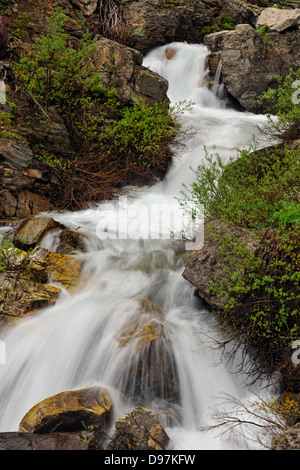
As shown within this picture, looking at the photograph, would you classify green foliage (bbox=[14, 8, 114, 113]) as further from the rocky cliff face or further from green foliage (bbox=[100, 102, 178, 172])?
the rocky cliff face

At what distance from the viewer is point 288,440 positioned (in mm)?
2602

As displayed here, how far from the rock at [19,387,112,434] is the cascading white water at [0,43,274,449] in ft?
0.91

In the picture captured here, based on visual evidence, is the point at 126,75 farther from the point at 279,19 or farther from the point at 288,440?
the point at 288,440

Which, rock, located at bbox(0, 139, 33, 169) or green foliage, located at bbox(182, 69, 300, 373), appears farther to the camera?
rock, located at bbox(0, 139, 33, 169)

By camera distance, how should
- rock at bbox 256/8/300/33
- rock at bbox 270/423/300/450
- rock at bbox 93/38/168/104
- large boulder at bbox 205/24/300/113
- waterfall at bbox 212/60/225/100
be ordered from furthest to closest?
1. rock at bbox 256/8/300/33
2. waterfall at bbox 212/60/225/100
3. large boulder at bbox 205/24/300/113
4. rock at bbox 93/38/168/104
5. rock at bbox 270/423/300/450

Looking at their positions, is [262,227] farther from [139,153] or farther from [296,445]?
[139,153]

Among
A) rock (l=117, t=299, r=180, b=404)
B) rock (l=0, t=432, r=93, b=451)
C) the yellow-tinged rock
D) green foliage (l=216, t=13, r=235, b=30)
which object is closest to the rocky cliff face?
green foliage (l=216, t=13, r=235, b=30)

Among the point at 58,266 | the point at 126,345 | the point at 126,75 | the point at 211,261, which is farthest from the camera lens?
the point at 126,75

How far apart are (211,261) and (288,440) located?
230cm

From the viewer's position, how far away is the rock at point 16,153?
680 centimetres

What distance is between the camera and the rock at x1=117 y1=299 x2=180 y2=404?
3731mm

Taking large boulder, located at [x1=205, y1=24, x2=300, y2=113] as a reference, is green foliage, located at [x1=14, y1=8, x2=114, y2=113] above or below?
below

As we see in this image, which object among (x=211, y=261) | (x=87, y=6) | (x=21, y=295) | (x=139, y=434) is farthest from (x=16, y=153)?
(x=87, y=6)
